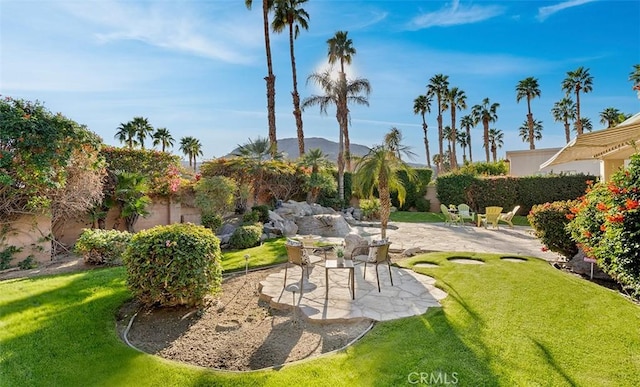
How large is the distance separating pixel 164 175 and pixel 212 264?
7275 mm

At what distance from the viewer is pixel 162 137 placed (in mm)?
37000

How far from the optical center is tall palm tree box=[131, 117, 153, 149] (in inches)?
1332

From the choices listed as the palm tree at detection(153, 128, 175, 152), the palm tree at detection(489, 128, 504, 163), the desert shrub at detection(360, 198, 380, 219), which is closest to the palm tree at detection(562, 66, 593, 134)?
the palm tree at detection(489, 128, 504, 163)

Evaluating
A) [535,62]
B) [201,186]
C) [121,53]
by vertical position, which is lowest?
[201,186]

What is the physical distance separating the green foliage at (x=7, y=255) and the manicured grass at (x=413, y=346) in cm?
280

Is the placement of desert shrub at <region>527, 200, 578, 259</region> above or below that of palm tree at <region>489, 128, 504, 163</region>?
below

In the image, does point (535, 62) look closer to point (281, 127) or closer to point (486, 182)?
point (486, 182)

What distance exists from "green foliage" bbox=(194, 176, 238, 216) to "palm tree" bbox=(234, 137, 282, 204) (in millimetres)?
3381

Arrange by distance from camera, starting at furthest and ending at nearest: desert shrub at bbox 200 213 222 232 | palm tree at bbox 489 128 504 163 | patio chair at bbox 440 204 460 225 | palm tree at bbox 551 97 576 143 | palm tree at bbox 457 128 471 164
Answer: palm tree at bbox 457 128 471 164 → palm tree at bbox 489 128 504 163 → palm tree at bbox 551 97 576 143 → patio chair at bbox 440 204 460 225 → desert shrub at bbox 200 213 222 232

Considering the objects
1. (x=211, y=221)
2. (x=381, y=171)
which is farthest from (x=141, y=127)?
(x=381, y=171)

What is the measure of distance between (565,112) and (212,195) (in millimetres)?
42542

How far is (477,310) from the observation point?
14.1 feet

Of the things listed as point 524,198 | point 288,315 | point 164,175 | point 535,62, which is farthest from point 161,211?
point 524,198

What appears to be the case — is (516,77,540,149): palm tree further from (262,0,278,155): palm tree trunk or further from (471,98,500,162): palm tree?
(262,0,278,155): palm tree trunk
